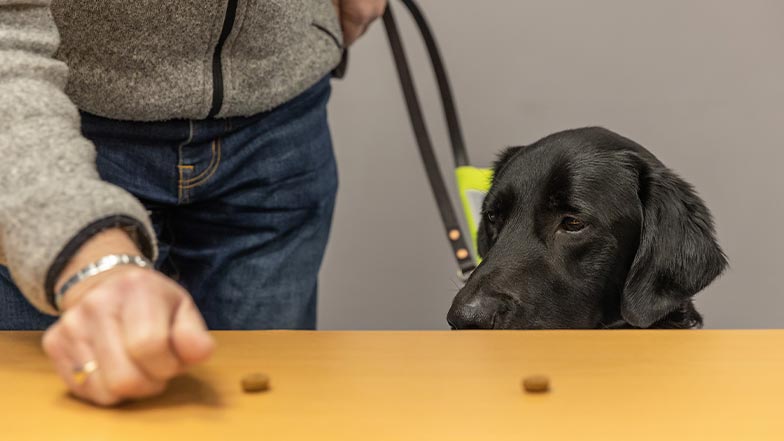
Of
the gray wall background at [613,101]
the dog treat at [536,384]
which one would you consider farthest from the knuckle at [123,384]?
the gray wall background at [613,101]

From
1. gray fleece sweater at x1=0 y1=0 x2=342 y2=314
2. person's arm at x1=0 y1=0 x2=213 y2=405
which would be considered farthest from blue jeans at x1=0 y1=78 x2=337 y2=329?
person's arm at x1=0 y1=0 x2=213 y2=405

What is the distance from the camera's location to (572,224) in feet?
4.98

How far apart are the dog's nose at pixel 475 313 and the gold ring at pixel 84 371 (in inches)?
33.5

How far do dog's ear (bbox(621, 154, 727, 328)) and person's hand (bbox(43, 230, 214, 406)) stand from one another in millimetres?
1026

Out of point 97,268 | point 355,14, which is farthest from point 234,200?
point 97,268

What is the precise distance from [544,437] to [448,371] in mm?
147

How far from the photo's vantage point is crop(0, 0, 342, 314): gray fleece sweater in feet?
2.17

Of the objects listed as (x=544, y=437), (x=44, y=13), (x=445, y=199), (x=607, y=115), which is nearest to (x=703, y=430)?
(x=544, y=437)

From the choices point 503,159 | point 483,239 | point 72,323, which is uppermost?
point 72,323

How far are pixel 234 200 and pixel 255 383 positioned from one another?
924mm

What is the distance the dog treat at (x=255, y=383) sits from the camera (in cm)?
62

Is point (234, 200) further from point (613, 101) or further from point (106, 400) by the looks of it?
point (613, 101)

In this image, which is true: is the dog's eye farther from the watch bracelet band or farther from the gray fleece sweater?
the watch bracelet band

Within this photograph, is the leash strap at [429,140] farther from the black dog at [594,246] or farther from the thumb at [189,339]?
the thumb at [189,339]
